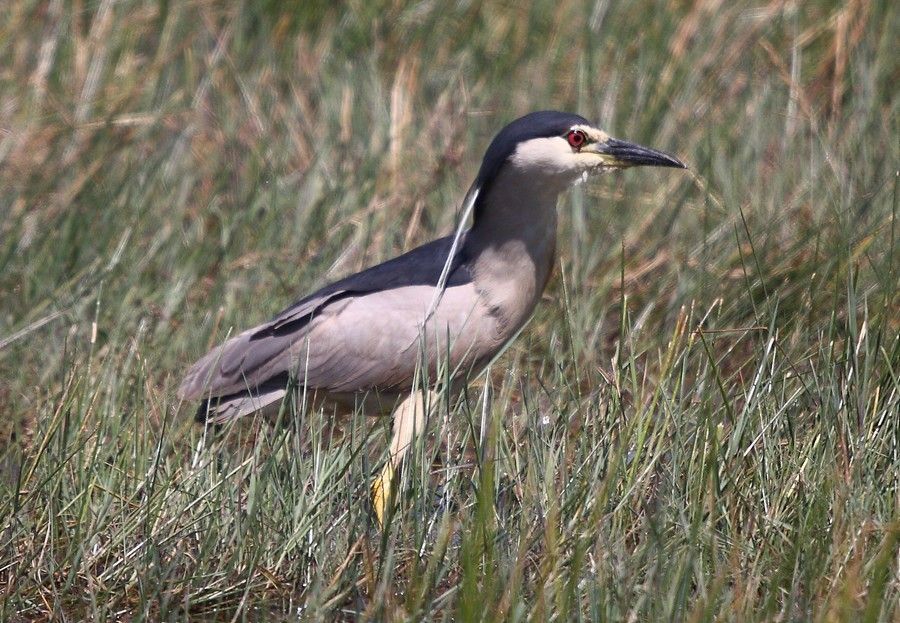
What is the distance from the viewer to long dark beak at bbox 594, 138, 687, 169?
167 inches

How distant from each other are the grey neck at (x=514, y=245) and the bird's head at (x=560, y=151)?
36 millimetres

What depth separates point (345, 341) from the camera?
4.21 meters

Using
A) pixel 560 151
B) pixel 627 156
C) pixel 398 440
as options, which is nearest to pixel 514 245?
pixel 560 151

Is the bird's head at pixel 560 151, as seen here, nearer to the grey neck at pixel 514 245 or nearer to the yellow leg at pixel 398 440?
the grey neck at pixel 514 245

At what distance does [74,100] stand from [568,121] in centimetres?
271

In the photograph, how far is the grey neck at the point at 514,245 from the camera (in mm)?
4230

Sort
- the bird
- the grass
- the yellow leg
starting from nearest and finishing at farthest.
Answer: the grass, the yellow leg, the bird

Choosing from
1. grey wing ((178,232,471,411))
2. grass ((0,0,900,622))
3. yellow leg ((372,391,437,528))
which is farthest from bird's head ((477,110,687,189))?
yellow leg ((372,391,437,528))

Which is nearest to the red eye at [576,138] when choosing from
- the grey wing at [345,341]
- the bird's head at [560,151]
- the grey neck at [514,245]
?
the bird's head at [560,151]

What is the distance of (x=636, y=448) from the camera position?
10.2ft

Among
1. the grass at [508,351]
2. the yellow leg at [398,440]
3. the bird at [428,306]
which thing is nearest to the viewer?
the grass at [508,351]

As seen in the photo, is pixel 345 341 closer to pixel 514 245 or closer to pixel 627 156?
pixel 514 245

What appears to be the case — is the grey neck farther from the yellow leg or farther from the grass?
the yellow leg

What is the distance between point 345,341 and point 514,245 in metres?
0.57
